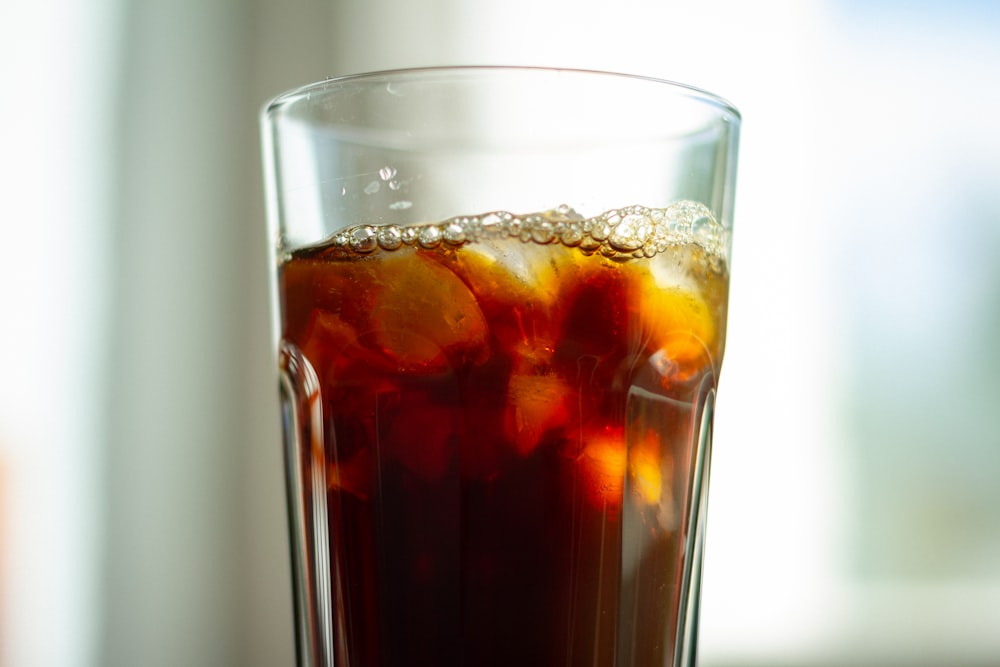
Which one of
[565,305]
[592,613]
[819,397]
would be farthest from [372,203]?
[819,397]

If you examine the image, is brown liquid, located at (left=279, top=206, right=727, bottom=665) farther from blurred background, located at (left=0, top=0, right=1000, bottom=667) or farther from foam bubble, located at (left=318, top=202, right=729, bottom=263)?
blurred background, located at (left=0, top=0, right=1000, bottom=667)

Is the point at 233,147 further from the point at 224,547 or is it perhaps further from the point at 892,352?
the point at 892,352

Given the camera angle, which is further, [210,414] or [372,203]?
[210,414]

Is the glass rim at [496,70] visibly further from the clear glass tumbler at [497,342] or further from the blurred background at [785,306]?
the blurred background at [785,306]

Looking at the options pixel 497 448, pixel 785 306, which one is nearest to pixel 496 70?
pixel 497 448

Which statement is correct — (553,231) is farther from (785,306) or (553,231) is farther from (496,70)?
(785,306)

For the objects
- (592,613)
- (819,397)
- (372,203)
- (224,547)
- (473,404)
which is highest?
(372,203)
